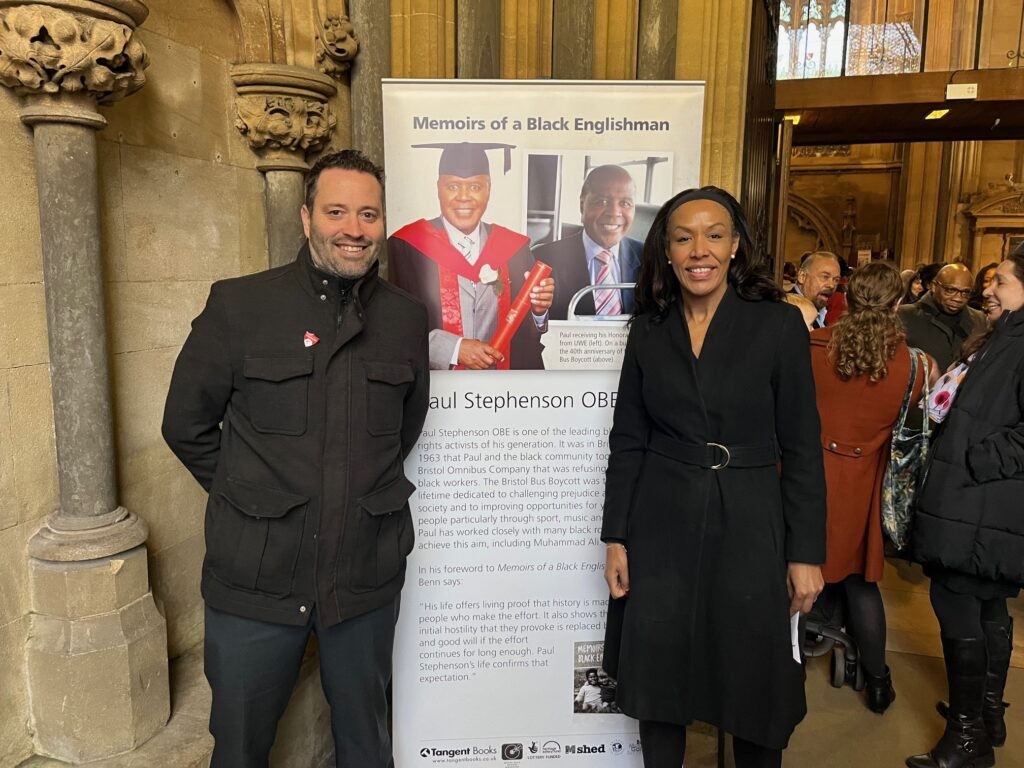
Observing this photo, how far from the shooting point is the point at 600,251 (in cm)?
202

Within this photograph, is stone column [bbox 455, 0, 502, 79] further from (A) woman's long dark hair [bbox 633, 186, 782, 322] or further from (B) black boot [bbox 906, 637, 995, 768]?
(B) black boot [bbox 906, 637, 995, 768]

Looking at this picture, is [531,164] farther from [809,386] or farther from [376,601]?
[376,601]

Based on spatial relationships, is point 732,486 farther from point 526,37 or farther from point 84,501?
point 526,37

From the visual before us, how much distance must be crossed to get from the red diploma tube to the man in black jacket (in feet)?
1.56

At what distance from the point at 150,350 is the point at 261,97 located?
0.83 metres

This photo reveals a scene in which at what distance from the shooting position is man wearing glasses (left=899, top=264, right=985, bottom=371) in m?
3.70

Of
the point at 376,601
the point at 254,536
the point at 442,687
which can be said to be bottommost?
the point at 442,687

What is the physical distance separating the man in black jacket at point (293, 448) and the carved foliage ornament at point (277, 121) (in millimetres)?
892

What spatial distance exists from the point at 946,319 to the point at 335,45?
3.10m

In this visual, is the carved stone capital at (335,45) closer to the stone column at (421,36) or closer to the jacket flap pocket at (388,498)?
the stone column at (421,36)

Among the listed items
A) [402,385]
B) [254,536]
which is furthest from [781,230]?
[254,536]

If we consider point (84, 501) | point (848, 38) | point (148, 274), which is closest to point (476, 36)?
point (148, 274)

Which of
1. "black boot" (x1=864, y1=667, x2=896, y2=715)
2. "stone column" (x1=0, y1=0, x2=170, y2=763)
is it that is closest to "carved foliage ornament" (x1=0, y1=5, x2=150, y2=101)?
"stone column" (x1=0, y1=0, x2=170, y2=763)

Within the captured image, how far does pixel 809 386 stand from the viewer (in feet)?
Answer: 5.41
